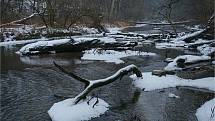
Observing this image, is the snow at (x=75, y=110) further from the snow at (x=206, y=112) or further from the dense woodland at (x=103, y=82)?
the snow at (x=206, y=112)

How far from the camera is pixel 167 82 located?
1384 cm

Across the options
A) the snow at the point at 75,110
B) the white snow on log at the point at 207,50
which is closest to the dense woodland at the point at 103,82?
the snow at the point at 75,110

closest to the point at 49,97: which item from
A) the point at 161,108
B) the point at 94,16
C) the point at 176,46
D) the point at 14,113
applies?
the point at 14,113

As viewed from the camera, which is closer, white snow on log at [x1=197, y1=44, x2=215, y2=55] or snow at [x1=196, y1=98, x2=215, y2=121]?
snow at [x1=196, y1=98, x2=215, y2=121]

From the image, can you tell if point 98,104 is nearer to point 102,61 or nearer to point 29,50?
point 102,61

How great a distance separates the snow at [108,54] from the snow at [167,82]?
5.53 metres

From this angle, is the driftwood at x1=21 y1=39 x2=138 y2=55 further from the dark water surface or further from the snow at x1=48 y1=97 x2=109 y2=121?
the snow at x1=48 y1=97 x2=109 y2=121

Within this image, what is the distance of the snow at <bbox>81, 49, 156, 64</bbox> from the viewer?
67.8 feet

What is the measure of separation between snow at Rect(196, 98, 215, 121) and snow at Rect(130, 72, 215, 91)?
2.15 m

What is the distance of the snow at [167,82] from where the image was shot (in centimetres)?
1328

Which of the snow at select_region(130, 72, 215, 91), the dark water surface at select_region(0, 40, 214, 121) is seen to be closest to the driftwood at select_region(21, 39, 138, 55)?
the dark water surface at select_region(0, 40, 214, 121)

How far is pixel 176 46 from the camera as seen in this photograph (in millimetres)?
28328

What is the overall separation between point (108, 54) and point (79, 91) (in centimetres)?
985

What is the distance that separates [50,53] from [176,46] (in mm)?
10986
